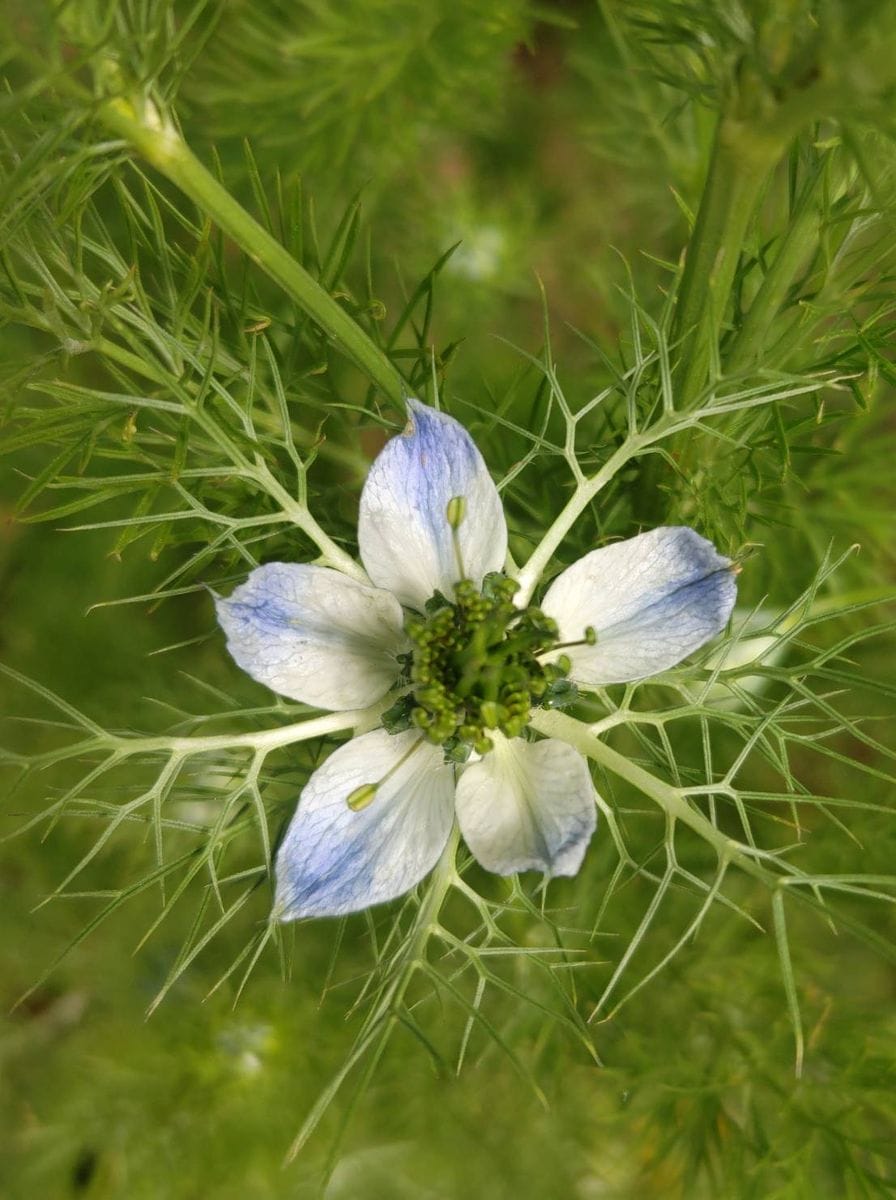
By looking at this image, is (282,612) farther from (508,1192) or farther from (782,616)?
(508,1192)

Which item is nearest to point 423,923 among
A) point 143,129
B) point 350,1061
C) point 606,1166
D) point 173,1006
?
point 350,1061

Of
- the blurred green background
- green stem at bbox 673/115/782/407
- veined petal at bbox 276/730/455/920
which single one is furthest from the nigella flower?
the blurred green background

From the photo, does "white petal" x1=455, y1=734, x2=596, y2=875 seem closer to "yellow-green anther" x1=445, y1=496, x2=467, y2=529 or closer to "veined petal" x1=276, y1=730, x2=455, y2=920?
"veined petal" x1=276, y1=730, x2=455, y2=920

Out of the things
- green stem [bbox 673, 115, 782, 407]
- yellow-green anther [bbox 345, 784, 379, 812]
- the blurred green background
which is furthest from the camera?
the blurred green background

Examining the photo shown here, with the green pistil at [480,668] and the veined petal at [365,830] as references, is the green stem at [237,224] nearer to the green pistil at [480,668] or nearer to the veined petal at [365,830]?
the green pistil at [480,668]

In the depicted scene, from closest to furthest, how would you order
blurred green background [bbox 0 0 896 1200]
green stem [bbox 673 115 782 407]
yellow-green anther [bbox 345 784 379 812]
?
green stem [bbox 673 115 782 407] → yellow-green anther [bbox 345 784 379 812] → blurred green background [bbox 0 0 896 1200]

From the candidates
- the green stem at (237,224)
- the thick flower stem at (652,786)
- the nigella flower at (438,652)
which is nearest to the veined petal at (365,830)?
the nigella flower at (438,652)

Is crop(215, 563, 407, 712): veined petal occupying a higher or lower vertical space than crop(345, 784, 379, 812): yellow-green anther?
higher

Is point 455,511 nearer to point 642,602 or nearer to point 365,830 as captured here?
point 642,602
